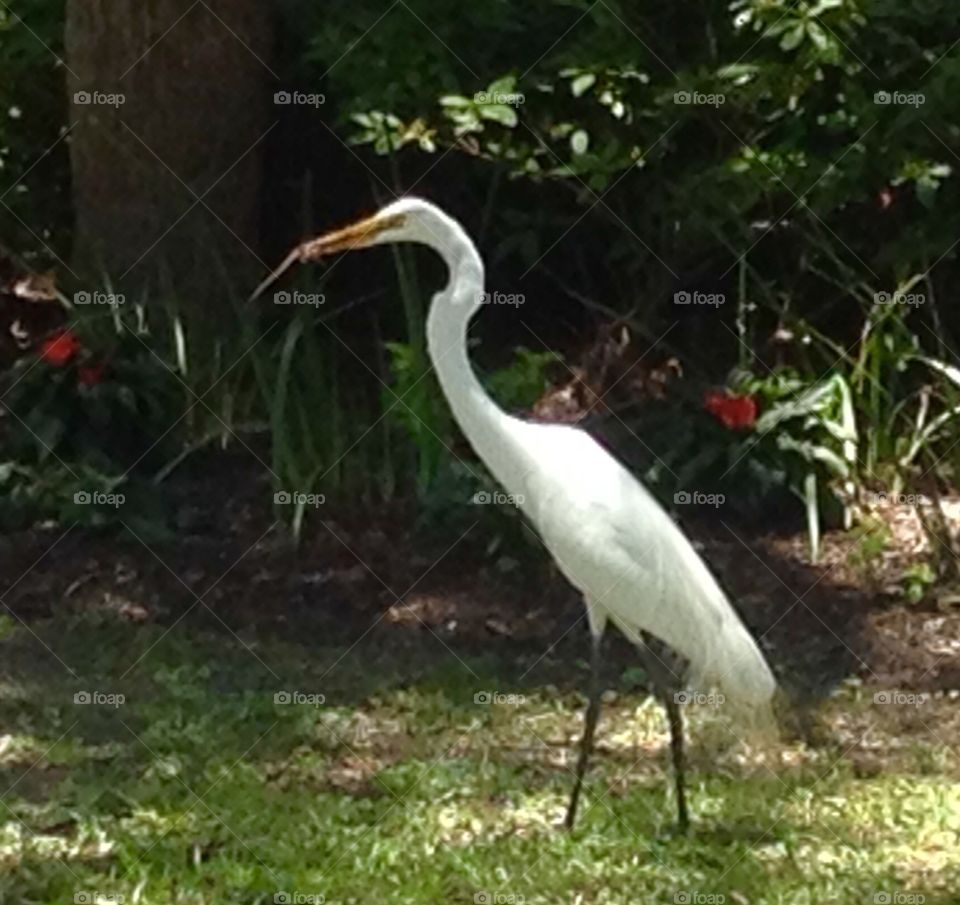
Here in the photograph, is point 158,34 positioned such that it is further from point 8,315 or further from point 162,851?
point 162,851

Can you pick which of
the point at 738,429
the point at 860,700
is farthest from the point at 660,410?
the point at 860,700

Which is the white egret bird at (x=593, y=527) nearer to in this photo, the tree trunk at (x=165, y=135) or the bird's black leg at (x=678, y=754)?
the bird's black leg at (x=678, y=754)

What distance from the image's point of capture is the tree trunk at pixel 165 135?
7285mm

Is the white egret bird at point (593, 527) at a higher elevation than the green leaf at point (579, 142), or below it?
below

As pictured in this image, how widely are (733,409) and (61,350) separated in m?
2.55

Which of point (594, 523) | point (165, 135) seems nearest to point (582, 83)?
point (165, 135)

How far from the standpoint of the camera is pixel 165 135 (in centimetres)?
742

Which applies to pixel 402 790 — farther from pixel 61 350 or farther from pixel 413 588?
pixel 61 350

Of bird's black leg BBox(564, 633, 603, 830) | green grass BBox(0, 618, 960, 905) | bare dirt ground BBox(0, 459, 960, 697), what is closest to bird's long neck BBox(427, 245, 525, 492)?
bird's black leg BBox(564, 633, 603, 830)

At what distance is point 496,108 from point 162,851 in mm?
3290

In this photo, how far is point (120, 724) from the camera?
537 centimetres

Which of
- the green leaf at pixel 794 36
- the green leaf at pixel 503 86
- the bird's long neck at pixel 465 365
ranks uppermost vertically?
the green leaf at pixel 794 36

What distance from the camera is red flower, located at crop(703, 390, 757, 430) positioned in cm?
663

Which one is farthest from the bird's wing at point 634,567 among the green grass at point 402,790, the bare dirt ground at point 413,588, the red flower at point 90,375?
the red flower at point 90,375
